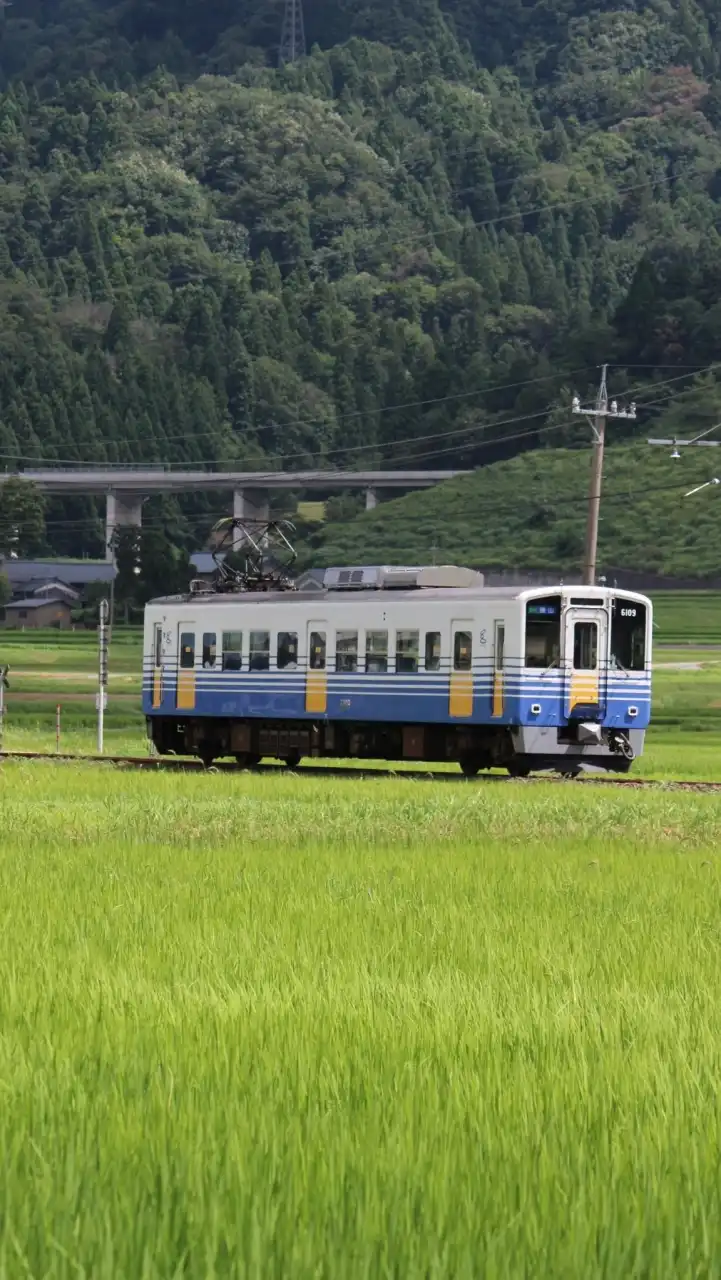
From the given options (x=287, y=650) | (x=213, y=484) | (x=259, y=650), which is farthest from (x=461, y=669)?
(x=213, y=484)

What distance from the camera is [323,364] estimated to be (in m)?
193

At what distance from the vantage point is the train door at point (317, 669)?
119 ft

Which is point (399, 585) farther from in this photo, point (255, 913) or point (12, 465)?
point (12, 465)

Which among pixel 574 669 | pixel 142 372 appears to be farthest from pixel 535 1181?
pixel 142 372

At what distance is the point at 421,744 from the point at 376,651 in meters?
1.66

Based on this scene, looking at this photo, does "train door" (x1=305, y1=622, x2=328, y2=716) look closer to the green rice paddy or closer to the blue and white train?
the blue and white train

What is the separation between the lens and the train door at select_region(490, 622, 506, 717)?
109 ft

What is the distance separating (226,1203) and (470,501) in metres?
113

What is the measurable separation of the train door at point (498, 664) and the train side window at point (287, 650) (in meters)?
4.52

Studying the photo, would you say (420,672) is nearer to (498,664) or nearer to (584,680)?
(498,664)

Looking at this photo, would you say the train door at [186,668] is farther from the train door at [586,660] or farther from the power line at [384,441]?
the power line at [384,441]

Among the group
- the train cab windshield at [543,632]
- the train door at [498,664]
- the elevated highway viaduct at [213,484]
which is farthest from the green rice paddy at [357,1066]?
the elevated highway viaduct at [213,484]

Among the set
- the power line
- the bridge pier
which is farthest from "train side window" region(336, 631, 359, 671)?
the bridge pier

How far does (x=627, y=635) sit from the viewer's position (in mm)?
35094
